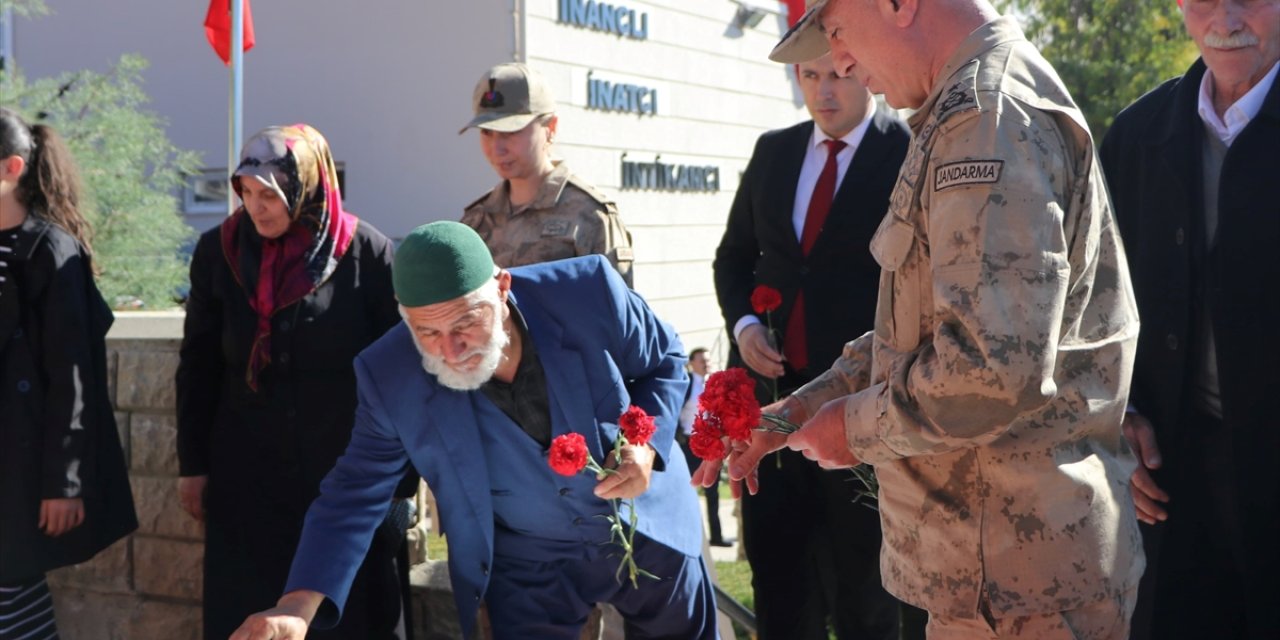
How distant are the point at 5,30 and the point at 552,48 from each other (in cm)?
580

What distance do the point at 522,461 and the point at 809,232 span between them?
1250 millimetres

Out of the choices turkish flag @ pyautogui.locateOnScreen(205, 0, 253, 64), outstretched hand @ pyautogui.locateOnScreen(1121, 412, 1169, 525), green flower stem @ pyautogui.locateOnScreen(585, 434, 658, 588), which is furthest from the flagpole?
outstretched hand @ pyautogui.locateOnScreen(1121, 412, 1169, 525)

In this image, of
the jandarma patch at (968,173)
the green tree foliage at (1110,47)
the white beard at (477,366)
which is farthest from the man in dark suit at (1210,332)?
the green tree foliage at (1110,47)

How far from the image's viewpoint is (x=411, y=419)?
3.08 meters

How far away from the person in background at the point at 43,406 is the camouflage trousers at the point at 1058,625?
3003 mm

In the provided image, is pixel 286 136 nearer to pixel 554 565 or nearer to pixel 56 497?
pixel 56 497

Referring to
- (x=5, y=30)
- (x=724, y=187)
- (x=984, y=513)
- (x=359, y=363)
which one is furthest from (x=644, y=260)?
(x=984, y=513)

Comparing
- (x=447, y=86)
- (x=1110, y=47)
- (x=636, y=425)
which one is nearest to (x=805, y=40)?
(x=636, y=425)

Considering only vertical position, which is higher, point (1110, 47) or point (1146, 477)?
point (1110, 47)

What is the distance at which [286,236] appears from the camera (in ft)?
12.9

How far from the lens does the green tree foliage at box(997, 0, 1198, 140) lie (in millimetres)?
17094

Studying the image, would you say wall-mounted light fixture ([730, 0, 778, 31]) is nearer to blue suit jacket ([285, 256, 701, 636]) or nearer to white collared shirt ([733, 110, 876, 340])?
white collared shirt ([733, 110, 876, 340])

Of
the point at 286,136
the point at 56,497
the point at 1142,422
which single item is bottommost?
the point at 56,497

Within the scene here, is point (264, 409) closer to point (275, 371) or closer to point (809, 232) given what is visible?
point (275, 371)
